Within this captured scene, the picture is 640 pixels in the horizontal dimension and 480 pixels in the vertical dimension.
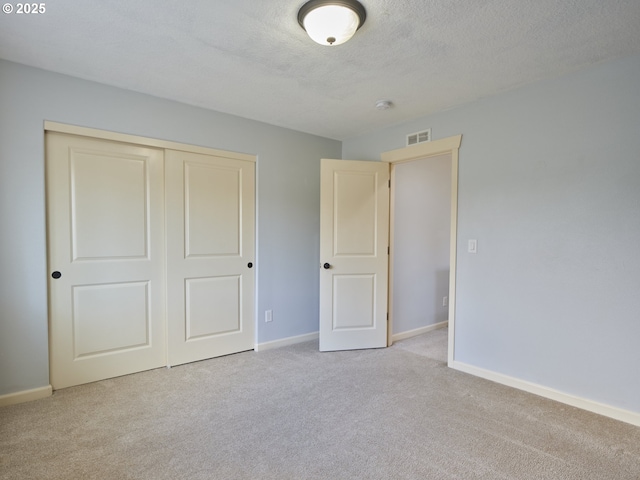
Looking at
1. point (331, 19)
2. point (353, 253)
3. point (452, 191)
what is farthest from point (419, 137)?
point (331, 19)

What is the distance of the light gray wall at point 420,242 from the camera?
13.3ft

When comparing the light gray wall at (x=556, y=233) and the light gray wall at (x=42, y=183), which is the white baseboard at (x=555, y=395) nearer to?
the light gray wall at (x=556, y=233)

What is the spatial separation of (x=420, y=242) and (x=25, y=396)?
13.0 feet

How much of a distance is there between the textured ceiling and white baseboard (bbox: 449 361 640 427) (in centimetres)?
229

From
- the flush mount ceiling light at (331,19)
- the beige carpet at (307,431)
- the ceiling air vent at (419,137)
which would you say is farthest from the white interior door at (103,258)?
the ceiling air vent at (419,137)

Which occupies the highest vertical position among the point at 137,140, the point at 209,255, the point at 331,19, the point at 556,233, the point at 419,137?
the point at 331,19

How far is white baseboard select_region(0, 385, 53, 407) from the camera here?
2.36 m

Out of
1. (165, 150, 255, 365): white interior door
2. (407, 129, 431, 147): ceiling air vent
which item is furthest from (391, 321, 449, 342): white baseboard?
(407, 129, 431, 147): ceiling air vent

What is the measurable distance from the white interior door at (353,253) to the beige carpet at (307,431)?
0.73m

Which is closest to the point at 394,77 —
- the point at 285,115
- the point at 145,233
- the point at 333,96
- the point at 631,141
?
the point at 333,96

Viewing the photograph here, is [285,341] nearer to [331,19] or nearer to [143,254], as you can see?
[143,254]

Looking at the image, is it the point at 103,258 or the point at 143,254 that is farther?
the point at 143,254

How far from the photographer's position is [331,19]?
1.74 m

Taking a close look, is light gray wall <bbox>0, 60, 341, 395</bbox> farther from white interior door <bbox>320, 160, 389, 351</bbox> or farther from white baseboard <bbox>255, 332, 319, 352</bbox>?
white interior door <bbox>320, 160, 389, 351</bbox>
